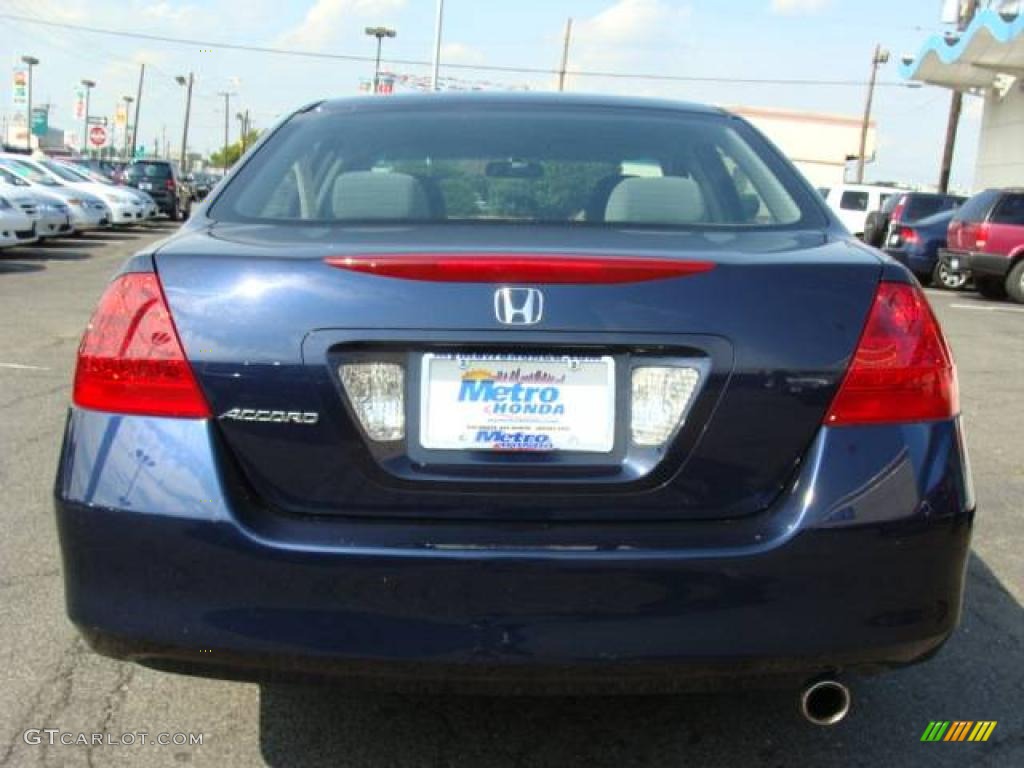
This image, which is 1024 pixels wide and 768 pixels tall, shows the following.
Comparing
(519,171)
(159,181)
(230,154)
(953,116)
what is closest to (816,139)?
(953,116)

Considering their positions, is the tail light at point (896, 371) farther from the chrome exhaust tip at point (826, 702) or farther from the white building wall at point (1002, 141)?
the white building wall at point (1002, 141)

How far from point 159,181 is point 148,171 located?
0.39 metres

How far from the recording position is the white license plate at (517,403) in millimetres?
2121

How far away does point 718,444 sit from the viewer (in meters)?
2.16

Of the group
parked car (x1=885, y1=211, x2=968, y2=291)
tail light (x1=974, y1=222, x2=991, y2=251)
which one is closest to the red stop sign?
parked car (x1=885, y1=211, x2=968, y2=291)

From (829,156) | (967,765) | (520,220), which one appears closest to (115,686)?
(520,220)

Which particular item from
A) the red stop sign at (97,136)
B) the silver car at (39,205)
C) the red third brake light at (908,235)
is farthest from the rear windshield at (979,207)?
the red stop sign at (97,136)

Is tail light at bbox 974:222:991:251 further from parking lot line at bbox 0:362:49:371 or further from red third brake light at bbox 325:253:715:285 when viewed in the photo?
red third brake light at bbox 325:253:715:285

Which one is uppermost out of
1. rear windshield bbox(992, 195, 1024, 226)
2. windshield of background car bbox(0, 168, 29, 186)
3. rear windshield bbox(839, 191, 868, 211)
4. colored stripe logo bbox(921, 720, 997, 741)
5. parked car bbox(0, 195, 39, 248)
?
rear windshield bbox(839, 191, 868, 211)

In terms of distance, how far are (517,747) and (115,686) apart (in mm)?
1123

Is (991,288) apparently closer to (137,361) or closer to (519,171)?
(519,171)

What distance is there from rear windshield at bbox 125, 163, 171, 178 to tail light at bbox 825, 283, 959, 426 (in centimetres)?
3131

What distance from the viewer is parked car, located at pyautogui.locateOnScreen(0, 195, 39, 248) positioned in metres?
15.4

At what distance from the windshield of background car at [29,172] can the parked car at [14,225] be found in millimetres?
4796
